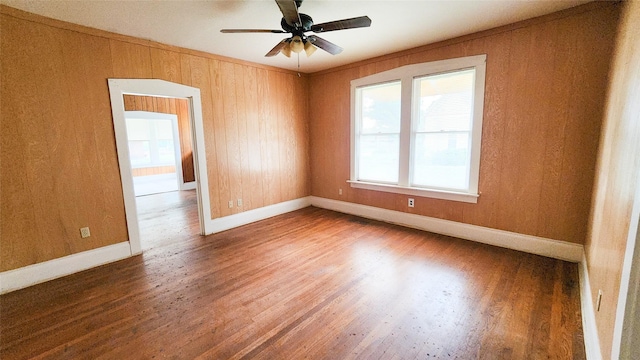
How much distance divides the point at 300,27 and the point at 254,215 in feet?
10.5

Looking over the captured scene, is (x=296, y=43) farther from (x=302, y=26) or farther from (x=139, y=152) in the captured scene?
(x=139, y=152)

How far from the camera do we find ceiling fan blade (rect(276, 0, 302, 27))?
1.95 metres

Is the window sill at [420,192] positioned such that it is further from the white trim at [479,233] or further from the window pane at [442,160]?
the white trim at [479,233]

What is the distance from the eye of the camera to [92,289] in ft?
8.36

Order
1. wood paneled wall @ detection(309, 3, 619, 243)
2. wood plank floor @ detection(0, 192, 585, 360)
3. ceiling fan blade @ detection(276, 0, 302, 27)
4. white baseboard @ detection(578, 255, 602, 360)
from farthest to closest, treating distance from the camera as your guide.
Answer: wood paneled wall @ detection(309, 3, 619, 243)
ceiling fan blade @ detection(276, 0, 302, 27)
wood plank floor @ detection(0, 192, 585, 360)
white baseboard @ detection(578, 255, 602, 360)

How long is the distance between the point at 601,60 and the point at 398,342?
10.8 ft

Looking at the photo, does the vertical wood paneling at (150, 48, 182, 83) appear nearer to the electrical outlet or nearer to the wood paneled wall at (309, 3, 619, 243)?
the electrical outlet

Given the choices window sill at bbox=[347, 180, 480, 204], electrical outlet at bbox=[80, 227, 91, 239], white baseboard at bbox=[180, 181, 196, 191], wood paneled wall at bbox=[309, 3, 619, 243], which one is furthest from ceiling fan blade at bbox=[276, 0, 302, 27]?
white baseboard at bbox=[180, 181, 196, 191]

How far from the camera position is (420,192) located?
3953mm

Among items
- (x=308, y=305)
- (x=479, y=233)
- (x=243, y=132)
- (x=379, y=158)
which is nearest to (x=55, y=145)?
(x=243, y=132)

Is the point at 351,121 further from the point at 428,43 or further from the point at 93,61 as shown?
the point at 93,61

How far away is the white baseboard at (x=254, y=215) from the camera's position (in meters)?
4.12

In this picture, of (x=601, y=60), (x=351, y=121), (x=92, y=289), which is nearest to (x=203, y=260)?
(x=92, y=289)

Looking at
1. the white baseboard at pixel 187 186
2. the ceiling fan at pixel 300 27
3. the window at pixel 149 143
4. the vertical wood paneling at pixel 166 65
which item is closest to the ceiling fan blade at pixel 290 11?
the ceiling fan at pixel 300 27
